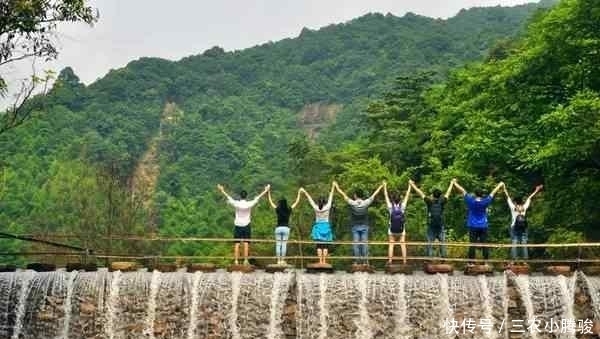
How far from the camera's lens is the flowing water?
1387cm

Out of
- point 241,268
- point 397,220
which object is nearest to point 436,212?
point 397,220

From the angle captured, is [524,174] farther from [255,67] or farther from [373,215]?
[255,67]

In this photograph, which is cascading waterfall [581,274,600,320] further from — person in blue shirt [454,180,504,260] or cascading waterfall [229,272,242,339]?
cascading waterfall [229,272,242,339]

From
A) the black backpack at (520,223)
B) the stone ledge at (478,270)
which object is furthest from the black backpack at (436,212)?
the black backpack at (520,223)

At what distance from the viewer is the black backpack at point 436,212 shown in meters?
14.3

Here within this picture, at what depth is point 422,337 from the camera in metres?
14.0

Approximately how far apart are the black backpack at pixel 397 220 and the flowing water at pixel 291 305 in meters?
0.89

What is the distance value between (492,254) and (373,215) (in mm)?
8614

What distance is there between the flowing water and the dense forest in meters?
3.67

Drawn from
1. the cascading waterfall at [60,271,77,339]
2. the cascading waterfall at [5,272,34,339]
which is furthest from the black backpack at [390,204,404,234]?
the cascading waterfall at [5,272,34,339]

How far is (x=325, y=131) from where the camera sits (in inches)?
3145

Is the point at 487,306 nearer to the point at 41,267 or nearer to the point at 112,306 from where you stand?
the point at 112,306

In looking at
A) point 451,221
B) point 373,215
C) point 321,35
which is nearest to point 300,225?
point 373,215

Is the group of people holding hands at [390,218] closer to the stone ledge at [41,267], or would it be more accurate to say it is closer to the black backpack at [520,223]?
the black backpack at [520,223]
